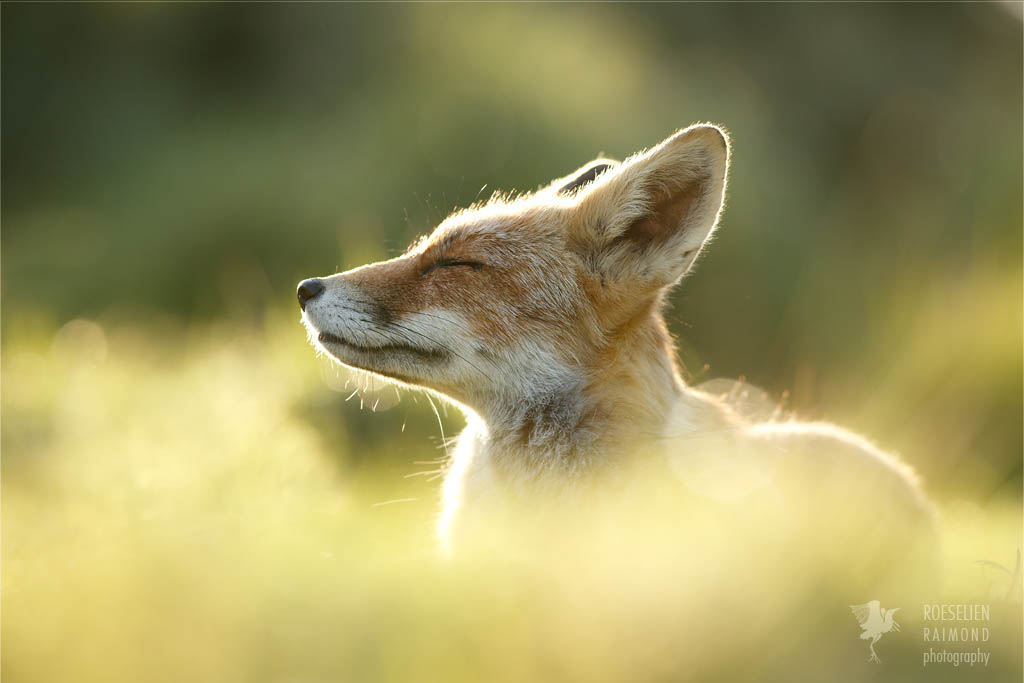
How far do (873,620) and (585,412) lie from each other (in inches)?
54.2

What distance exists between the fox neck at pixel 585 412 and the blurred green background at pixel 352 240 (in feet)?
1.90

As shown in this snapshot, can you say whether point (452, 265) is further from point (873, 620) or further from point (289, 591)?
point (873, 620)

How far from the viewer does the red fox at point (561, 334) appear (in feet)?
10.5

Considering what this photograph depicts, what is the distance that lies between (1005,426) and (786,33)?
11328 mm

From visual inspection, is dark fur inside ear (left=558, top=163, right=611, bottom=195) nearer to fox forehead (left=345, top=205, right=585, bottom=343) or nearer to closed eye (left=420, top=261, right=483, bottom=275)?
fox forehead (left=345, top=205, right=585, bottom=343)

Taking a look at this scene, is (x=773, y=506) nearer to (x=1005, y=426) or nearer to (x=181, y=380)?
(x=181, y=380)

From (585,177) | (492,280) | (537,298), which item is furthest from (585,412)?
(585,177)

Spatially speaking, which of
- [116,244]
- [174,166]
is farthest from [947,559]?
[174,166]

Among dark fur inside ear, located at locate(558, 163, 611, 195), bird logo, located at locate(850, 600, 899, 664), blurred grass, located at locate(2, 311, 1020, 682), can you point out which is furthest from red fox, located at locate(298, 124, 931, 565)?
bird logo, located at locate(850, 600, 899, 664)

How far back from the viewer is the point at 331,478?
11.4 ft

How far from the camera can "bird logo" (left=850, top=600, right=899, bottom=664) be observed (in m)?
2.01

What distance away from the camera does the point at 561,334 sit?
3395 mm

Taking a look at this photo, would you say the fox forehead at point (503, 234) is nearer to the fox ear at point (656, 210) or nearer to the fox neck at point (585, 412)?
Answer: the fox ear at point (656, 210)

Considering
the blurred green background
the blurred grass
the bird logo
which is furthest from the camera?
the blurred green background
